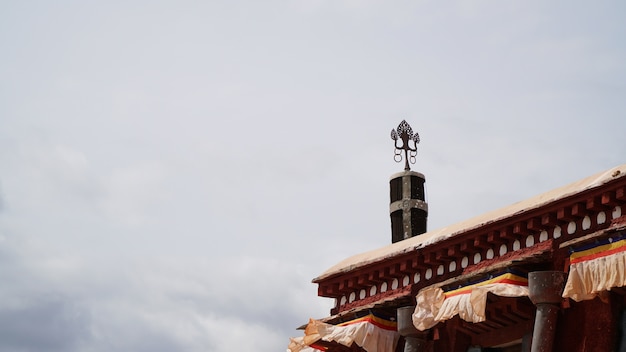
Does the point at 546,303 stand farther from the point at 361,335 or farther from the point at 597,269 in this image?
the point at 361,335

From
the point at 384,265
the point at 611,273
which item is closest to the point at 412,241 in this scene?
the point at 384,265

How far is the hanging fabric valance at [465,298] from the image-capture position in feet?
57.9

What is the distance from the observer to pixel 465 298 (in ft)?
59.6

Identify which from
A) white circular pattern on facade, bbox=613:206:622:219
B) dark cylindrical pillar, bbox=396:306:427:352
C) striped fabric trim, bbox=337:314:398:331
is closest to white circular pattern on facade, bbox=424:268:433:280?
dark cylindrical pillar, bbox=396:306:427:352

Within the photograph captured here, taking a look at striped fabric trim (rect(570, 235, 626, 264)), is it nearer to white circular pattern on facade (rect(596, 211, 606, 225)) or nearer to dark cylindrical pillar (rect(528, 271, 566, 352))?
dark cylindrical pillar (rect(528, 271, 566, 352))

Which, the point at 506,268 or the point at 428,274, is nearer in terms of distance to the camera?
the point at 506,268

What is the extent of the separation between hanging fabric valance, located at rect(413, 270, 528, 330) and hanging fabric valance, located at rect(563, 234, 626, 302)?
1166mm

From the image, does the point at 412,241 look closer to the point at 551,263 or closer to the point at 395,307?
the point at 395,307

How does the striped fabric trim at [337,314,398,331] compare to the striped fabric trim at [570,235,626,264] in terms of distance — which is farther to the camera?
the striped fabric trim at [337,314,398,331]

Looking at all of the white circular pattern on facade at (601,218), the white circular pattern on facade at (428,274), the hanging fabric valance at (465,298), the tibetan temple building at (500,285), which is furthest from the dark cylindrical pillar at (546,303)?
the white circular pattern on facade at (428,274)

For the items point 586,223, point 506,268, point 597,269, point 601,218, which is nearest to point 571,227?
point 586,223

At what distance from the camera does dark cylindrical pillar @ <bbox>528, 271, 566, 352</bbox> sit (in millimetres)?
17062

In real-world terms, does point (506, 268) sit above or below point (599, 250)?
above

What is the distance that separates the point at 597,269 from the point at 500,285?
72.8 inches
